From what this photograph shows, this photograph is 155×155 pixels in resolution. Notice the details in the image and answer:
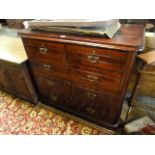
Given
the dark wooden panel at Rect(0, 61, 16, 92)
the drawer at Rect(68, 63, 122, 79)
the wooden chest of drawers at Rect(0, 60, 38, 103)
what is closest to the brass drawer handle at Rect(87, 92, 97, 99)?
the drawer at Rect(68, 63, 122, 79)

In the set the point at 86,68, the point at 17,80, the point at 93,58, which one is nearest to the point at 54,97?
the point at 17,80

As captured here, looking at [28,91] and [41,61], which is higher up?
[41,61]

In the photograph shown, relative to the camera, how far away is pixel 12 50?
165 centimetres

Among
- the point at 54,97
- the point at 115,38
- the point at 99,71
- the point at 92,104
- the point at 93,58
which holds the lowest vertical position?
the point at 54,97

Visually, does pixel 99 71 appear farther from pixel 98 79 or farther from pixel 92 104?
pixel 92 104

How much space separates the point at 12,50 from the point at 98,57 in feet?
3.79

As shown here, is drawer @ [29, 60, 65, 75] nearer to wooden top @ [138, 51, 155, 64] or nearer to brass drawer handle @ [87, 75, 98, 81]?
brass drawer handle @ [87, 75, 98, 81]

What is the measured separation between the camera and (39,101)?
1.86 metres
